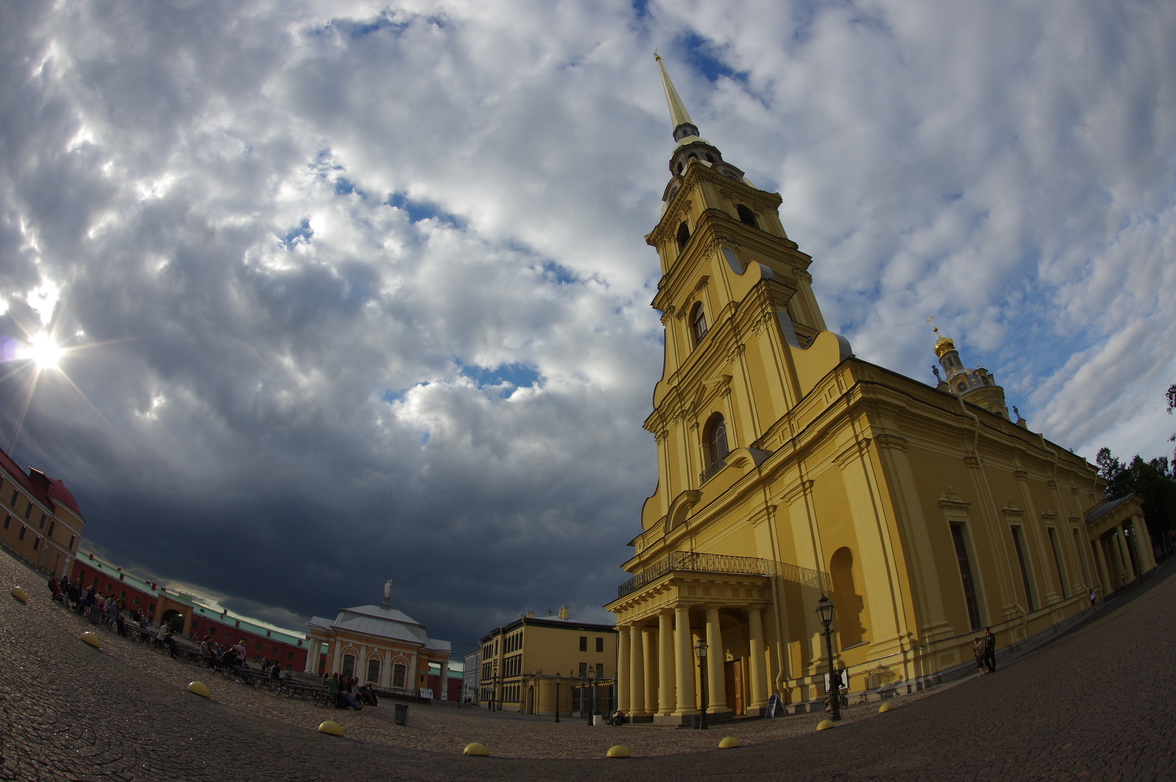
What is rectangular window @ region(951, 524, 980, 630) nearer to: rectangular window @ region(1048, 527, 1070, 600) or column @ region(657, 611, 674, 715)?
rectangular window @ region(1048, 527, 1070, 600)

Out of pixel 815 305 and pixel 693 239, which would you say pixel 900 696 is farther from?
pixel 693 239

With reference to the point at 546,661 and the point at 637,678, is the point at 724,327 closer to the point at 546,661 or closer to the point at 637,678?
the point at 637,678

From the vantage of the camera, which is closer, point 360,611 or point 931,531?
point 931,531

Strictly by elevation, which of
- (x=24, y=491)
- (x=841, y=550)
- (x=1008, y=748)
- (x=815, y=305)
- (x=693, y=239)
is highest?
(x=693, y=239)

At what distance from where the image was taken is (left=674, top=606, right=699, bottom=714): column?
15438 millimetres

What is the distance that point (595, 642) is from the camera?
54.3 m

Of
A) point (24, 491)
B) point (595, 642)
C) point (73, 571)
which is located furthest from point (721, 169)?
point (73, 571)

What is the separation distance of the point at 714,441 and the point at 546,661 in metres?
36.0

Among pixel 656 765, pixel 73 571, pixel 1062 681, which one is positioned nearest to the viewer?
pixel 656 765

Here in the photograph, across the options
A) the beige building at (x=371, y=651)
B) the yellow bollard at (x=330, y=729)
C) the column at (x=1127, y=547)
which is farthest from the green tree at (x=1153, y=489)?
the beige building at (x=371, y=651)

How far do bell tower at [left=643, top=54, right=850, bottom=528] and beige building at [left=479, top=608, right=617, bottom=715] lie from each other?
2601 cm

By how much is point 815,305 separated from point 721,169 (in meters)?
12.4

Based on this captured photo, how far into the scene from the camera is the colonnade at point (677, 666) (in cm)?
1566

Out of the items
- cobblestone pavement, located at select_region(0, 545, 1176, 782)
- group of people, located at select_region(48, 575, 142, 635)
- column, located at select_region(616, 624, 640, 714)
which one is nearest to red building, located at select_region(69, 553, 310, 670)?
group of people, located at select_region(48, 575, 142, 635)
